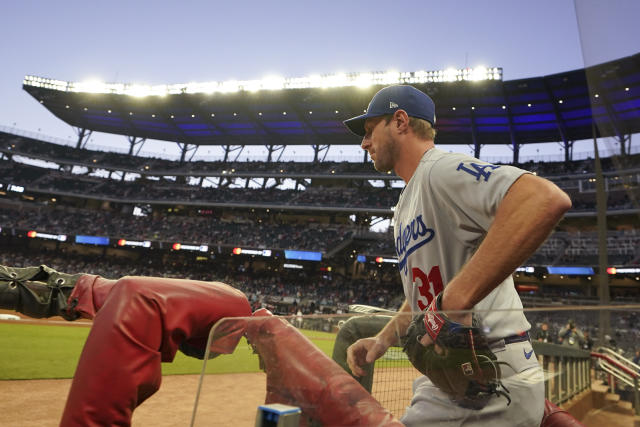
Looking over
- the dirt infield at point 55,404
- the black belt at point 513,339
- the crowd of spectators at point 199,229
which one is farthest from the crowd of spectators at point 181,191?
the black belt at point 513,339

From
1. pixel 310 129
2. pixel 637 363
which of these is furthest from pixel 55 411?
pixel 310 129

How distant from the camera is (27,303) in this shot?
1311mm

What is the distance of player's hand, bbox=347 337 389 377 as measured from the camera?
2.91 ft

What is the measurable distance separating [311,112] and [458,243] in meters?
29.7

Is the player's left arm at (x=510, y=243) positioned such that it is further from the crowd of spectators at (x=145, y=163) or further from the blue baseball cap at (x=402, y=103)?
the crowd of spectators at (x=145, y=163)

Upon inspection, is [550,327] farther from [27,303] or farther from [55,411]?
[55,411]

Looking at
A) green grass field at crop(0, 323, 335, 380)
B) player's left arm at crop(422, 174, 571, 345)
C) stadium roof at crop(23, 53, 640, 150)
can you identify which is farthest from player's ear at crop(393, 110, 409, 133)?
stadium roof at crop(23, 53, 640, 150)

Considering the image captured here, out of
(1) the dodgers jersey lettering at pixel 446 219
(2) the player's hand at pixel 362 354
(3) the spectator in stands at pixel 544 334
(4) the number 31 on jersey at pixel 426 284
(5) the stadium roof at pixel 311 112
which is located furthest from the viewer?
(5) the stadium roof at pixel 311 112

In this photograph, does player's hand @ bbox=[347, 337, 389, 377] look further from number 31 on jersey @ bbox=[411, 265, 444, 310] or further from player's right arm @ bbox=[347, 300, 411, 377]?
number 31 on jersey @ bbox=[411, 265, 444, 310]

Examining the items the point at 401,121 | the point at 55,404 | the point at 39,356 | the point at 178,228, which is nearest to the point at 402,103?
the point at 401,121

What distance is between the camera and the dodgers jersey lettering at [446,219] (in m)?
1.18

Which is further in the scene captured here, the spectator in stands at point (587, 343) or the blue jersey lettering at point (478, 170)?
the blue jersey lettering at point (478, 170)

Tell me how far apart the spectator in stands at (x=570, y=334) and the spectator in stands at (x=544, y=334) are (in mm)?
29

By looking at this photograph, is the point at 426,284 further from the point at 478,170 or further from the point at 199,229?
the point at 199,229
